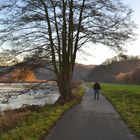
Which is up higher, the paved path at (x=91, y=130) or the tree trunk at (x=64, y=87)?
the tree trunk at (x=64, y=87)

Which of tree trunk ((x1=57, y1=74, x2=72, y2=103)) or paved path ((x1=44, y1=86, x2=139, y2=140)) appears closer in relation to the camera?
paved path ((x1=44, y1=86, x2=139, y2=140))

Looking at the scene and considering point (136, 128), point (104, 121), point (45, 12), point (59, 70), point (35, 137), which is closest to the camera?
point (35, 137)

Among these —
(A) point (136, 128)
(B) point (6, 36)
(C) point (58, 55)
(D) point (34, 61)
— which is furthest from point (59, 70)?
(A) point (136, 128)

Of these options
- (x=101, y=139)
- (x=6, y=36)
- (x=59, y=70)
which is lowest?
(x=101, y=139)

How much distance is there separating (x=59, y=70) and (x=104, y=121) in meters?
15.3

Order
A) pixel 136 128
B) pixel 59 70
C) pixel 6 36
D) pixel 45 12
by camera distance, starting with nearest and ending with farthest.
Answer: pixel 136 128
pixel 6 36
pixel 45 12
pixel 59 70

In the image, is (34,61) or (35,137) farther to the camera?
(34,61)

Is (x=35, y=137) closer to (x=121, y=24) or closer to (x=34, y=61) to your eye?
(x=34, y=61)

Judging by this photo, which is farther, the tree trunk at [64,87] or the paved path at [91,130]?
the tree trunk at [64,87]

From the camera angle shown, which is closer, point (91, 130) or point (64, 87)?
point (91, 130)

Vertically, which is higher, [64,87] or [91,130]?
[64,87]

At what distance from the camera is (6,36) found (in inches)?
1137

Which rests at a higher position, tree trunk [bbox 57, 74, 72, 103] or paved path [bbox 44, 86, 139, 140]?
tree trunk [bbox 57, 74, 72, 103]

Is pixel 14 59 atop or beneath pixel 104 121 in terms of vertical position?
atop
